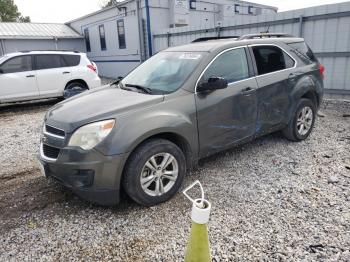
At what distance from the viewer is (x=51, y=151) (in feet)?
10.9

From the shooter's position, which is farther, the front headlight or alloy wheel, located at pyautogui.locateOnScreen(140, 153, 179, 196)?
alloy wheel, located at pyautogui.locateOnScreen(140, 153, 179, 196)

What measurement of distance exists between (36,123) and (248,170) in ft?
19.1

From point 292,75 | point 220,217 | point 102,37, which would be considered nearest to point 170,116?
point 220,217

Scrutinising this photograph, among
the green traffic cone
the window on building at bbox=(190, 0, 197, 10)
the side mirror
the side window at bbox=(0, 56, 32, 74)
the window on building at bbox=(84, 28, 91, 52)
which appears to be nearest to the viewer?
the green traffic cone

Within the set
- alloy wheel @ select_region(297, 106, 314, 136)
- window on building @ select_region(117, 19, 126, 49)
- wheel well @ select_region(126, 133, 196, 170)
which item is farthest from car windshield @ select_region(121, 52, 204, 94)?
window on building @ select_region(117, 19, 126, 49)

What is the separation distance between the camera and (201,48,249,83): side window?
392cm

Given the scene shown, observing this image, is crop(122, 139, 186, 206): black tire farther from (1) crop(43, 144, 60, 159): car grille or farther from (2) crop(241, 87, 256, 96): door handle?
(2) crop(241, 87, 256, 96): door handle

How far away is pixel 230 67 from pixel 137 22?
439 inches

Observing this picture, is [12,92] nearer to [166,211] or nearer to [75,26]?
[166,211]

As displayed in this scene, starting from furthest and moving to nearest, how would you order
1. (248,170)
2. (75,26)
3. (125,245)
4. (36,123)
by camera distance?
(75,26) < (36,123) < (248,170) < (125,245)

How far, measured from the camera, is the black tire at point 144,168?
3154 millimetres

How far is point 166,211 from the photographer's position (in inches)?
131

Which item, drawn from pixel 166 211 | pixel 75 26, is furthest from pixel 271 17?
pixel 75 26

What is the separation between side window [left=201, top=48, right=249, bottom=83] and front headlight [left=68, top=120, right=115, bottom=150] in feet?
4.62
